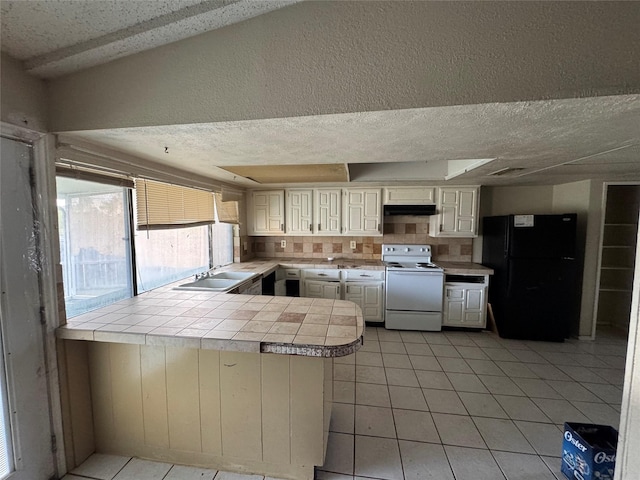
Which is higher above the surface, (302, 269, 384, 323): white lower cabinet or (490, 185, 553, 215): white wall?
(490, 185, 553, 215): white wall

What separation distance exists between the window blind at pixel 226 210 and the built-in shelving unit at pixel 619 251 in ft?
15.8

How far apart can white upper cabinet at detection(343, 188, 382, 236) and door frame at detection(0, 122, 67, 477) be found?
3.01 metres

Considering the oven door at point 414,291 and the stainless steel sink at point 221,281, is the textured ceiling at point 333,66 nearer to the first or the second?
the stainless steel sink at point 221,281

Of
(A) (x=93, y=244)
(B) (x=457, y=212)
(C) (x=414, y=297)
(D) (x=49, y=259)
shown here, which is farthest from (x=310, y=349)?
(B) (x=457, y=212)

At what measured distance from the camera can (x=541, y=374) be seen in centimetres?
254

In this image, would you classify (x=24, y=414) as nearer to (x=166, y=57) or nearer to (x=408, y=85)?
(x=166, y=57)

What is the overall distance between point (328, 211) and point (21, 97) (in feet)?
9.96

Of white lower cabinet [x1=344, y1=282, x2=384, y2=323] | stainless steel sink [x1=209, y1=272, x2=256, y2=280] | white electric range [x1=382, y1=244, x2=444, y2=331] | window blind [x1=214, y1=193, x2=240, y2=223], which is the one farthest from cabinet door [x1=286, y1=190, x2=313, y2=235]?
white electric range [x1=382, y1=244, x2=444, y2=331]

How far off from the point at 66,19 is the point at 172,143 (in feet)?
2.09

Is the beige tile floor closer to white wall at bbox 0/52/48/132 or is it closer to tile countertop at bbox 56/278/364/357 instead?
tile countertop at bbox 56/278/364/357

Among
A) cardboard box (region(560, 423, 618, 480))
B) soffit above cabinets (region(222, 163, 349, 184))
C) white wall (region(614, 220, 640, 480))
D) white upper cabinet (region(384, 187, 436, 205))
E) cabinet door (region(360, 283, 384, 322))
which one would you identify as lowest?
cardboard box (region(560, 423, 618, 480))

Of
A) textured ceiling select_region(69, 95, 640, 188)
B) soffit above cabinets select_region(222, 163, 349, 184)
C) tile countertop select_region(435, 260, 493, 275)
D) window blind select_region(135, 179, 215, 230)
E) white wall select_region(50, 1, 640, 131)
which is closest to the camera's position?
white wall select_region(50, 1, 640, 131)

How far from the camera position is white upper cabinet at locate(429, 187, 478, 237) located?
11.8 feet

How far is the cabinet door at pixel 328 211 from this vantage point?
3.84 m
